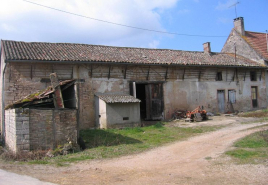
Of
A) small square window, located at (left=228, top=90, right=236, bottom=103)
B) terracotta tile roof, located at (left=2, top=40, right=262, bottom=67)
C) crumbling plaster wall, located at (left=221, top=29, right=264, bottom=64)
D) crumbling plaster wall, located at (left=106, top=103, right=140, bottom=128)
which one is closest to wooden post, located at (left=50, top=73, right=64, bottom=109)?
crumbling plaster wall, located at (left=106, top=103, right=140, bottom=128)

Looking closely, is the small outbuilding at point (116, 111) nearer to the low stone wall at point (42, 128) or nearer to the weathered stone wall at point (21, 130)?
the low stone wall at point (42, 128)

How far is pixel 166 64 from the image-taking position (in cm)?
1714

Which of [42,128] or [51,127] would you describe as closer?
[42,128]

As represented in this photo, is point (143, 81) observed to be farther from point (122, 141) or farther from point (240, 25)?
point (240, 25)

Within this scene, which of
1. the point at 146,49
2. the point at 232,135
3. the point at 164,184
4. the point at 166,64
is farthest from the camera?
the point at 146,49

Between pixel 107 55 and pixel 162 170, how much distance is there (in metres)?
11.3

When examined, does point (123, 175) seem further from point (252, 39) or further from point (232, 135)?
point (252, 39)

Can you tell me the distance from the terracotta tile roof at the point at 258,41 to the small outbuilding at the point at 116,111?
13.9 meters

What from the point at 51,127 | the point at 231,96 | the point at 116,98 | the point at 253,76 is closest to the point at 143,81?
the point at 116,98

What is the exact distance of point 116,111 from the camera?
46.0ft

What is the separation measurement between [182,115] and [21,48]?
35.2ft

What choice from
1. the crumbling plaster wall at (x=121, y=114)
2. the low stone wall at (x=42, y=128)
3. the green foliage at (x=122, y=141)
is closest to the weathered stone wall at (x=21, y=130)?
the low stone wall at (x=42, y=128)

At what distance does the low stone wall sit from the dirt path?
1.35 metres

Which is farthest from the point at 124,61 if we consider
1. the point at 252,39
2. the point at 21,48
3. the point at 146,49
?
the point at 252,39
